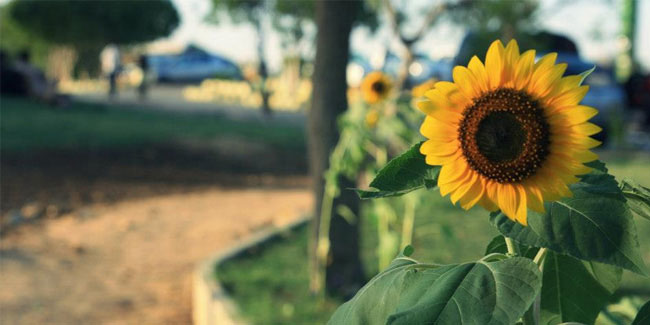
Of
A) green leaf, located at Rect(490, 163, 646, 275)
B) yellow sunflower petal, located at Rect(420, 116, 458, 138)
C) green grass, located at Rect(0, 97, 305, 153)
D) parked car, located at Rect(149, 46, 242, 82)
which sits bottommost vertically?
parked car, located at Rect(149, 46, 242, 82)

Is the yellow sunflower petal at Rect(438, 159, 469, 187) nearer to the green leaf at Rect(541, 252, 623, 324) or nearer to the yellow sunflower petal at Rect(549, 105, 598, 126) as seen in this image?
the yellow sunflower petal at Rect(549, 105, 598, 126)

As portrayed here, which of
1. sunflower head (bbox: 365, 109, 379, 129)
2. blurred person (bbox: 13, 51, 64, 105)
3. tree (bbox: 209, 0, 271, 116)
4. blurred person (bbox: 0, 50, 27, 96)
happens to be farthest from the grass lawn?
tree (bbox: 209, 0, 271, 116)

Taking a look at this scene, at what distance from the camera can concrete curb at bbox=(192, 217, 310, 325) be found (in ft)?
15.6

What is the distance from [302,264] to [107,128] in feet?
32.7

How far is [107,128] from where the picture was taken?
15164 millimetres

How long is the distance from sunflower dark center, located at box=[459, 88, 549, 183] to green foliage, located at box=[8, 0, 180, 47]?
28855 mm

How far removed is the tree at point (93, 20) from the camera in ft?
92.3

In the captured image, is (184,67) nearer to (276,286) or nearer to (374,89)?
(276,286)

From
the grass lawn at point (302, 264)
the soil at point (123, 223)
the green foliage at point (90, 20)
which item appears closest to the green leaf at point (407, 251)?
the grass lawn at point (302, 264)

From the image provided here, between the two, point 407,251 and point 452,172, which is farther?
point 407,251

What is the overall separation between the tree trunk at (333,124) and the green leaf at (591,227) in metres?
4.28

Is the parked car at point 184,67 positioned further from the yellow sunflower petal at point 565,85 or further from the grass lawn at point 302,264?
the yellow sunflower petal at point 565,85

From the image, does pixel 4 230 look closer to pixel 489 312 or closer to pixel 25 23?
pixel 489 312

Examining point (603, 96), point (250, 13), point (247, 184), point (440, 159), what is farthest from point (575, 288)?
point (250, 13)
